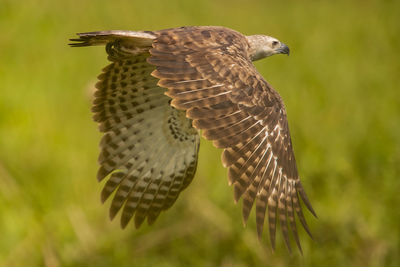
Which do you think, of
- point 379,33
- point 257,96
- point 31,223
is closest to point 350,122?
point 379,33

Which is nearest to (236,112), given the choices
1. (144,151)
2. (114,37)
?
(114,37)

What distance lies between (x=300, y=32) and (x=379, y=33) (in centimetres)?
132

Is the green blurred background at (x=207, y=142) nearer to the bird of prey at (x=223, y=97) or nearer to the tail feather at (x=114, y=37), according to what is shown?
the bird of prey at (x=223, y=97)

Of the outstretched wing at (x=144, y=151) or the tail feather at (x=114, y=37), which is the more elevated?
the tail feather at (x=114, y=37)

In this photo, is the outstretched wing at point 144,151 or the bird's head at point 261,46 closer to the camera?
the bird's head at point 261,46

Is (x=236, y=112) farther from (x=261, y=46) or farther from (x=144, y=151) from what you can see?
(x=144, y=151)

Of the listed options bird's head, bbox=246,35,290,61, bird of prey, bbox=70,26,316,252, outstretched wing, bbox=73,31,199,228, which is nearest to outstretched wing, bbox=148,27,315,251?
bird of prey, bbox=70,26,316,252

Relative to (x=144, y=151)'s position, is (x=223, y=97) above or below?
above

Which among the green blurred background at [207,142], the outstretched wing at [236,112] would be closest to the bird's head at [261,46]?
the outstretched wing at [236,112]

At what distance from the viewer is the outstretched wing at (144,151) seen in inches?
257

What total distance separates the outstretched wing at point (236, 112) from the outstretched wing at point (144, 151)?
114cm

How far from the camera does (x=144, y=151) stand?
671 cm

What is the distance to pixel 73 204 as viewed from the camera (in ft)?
31.3

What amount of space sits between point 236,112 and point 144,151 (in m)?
1.68
